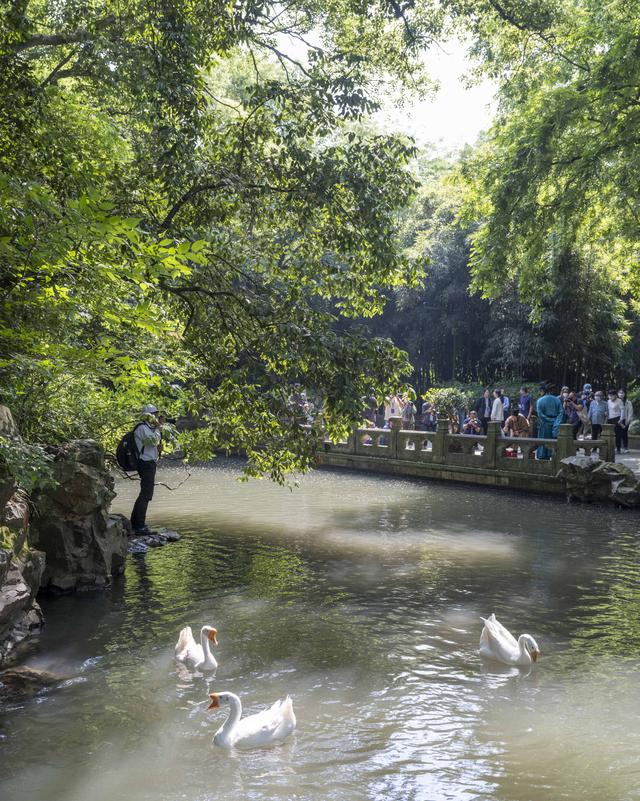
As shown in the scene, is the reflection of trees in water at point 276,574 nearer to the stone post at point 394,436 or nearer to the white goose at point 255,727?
the white goose at point 255,727

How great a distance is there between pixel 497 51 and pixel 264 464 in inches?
373

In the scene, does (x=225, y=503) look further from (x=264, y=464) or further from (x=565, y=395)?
(x=565, y=395)

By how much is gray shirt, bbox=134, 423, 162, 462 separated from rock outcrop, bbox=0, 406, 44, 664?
329 cm

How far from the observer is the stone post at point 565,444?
60.5ft

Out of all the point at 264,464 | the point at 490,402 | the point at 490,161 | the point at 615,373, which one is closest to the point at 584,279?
the point at 615,373

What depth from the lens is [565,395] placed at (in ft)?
70.2

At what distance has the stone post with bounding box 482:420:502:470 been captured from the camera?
19906 millimetres

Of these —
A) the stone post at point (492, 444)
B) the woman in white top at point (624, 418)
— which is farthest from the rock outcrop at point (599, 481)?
the woman in white top at point (624, 418)

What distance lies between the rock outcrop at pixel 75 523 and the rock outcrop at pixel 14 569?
1.25 metres

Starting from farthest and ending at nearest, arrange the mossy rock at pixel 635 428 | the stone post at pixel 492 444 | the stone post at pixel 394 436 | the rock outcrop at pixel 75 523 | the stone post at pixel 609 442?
the mossy rock at pixel 635 428 → the stone post at pixel 394 436 → the stone post at pixel 492 444 → the stone post at pixel 609 442 → the rock outcrop at pixel 75 523

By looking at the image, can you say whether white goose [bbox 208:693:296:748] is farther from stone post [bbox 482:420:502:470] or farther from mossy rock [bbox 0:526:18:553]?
stone post [bbox 482:420:502:470]

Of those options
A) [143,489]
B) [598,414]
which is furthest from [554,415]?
[143,489]

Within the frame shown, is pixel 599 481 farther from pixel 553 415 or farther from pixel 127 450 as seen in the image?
pixel 127 450

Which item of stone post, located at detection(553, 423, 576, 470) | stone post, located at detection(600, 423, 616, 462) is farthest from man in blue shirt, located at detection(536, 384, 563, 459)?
stone post, located at detection(600, 423, 616, 462)
